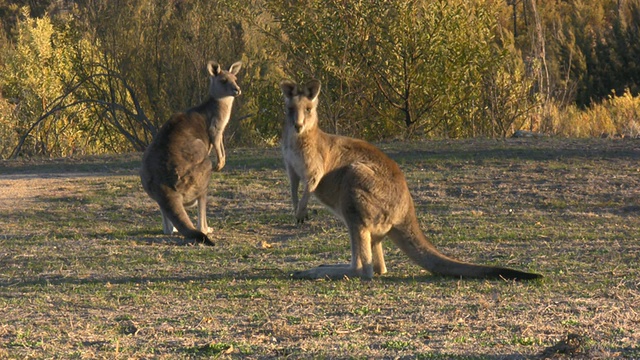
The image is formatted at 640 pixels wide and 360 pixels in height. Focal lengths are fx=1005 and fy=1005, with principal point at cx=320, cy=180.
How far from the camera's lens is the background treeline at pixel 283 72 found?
15.3 m

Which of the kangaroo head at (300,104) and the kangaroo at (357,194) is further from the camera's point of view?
the kangaroo head at (300,104)

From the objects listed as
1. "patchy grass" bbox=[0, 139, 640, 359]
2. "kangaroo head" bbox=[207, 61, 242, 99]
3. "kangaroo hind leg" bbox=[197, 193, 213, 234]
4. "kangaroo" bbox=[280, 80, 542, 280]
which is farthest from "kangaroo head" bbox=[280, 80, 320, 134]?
"kangaroo head" bbox=[207, 61, 242, 99]

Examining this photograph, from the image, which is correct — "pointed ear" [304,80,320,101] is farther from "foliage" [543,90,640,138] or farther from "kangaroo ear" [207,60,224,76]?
"foliage" [543,90,640,138]

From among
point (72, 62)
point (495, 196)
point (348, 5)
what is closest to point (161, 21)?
point (72, 62)

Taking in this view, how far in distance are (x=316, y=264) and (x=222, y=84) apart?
361 cm

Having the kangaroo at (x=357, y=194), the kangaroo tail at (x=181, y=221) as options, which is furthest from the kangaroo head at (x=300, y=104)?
the kangaroo tail at (x=181, y=221)

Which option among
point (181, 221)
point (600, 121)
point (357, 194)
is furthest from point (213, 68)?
point (600, 121)

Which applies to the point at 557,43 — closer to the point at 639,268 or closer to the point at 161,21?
the point at 161,21

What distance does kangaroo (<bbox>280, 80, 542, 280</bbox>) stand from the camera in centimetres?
677

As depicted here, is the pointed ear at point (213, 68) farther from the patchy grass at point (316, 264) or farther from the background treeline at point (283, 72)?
the background treeline at point (283, 72)

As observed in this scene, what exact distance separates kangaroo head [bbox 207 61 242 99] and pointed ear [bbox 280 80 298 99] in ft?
10.7

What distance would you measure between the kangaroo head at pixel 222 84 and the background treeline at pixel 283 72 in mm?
4261

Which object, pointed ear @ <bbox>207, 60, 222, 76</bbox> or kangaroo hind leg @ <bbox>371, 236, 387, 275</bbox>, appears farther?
pointed ear @ <bbox>207, 60, 222, 76</bbox>

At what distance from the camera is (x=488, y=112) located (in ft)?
53.7
